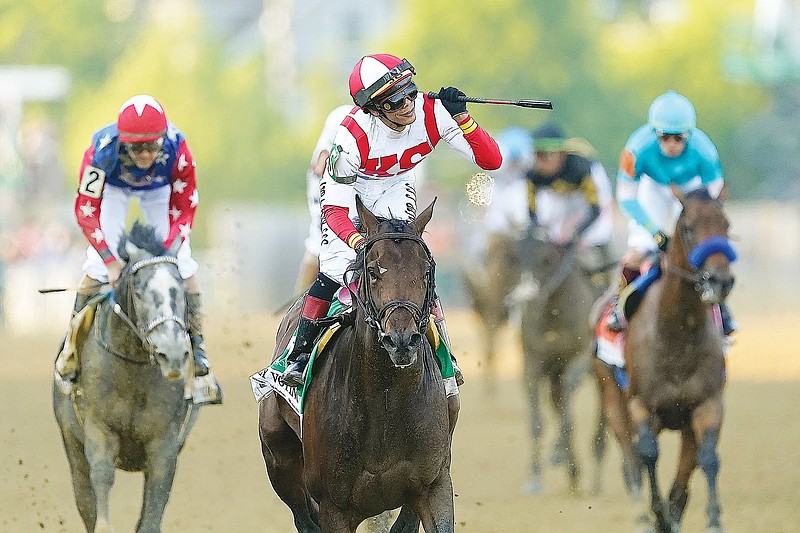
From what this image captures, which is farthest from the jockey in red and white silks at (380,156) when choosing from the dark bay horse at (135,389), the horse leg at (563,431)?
the horse leg at (563,431)

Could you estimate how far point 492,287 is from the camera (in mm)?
14406

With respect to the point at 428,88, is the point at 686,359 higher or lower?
lower

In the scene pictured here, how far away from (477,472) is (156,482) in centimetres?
436

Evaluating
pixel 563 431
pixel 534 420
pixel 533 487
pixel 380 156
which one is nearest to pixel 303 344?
pixel 380 156

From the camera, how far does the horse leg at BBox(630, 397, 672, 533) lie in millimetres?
7965

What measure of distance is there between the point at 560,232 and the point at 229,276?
1833 cm

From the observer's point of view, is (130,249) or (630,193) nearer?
(130,249)

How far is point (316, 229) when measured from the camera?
9219 mm

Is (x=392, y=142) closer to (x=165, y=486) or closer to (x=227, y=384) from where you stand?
(x=165, y=486)

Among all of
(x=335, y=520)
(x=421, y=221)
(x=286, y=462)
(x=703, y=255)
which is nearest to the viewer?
(x=421, y=221)

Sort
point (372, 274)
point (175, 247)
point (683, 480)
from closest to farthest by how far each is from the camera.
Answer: point (372, 274) < point (175, 247) < point (683, 480)

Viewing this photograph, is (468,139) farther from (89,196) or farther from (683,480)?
(683,480)

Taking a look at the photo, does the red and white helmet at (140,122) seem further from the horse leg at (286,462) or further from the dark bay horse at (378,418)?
the dark bay horse at (378,418)

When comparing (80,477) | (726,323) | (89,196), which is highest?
(89,196)
